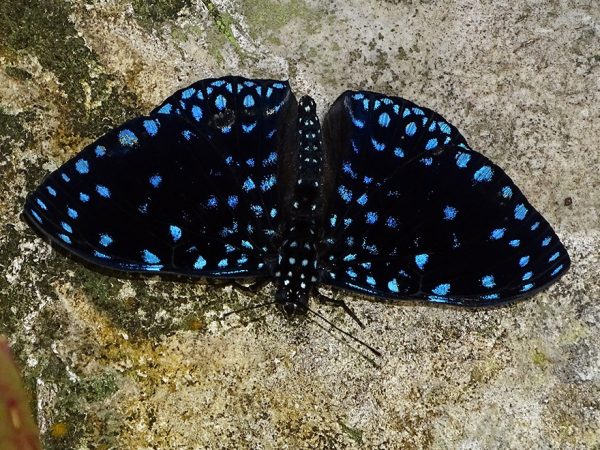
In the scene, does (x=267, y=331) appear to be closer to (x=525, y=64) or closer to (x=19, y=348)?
(x=19, y=348)

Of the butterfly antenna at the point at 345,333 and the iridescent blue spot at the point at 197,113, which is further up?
the iridescent blue spot at the point at 197,113

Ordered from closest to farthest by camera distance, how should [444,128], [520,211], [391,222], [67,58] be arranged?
[520,211]
[391,222]
[444,128]
[67,58]

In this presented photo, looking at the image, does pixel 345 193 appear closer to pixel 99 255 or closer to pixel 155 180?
pixel 155 180

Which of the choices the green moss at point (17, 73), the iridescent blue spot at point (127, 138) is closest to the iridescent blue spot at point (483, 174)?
the iridescent blue spot at point (127, 138)

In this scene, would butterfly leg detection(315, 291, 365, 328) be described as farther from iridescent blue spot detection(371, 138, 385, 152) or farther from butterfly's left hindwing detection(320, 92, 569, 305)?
iridescent blue spot detection(371, 138, 385, 152)

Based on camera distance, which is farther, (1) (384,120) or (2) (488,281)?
(1) (384,120)

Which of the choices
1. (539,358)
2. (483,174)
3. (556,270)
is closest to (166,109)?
(483,174)

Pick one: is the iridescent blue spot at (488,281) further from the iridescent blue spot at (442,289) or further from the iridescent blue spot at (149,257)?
the iridescent blue spot at (149,257)
